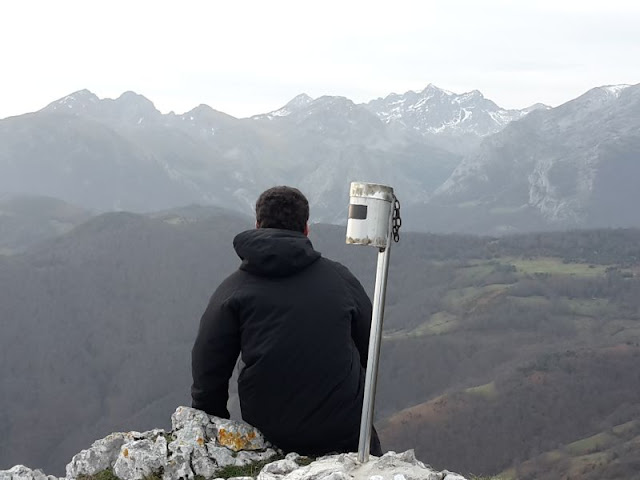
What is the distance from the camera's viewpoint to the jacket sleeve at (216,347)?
7.68 meters

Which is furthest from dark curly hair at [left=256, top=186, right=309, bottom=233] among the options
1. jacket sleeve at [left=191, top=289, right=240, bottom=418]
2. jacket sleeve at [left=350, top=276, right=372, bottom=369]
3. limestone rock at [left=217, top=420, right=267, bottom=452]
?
limestone rock at [left=217, top=420, right=267, bottom=452]

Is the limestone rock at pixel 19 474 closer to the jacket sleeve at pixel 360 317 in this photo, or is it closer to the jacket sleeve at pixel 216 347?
the jacket sleeve at pixel 216 347

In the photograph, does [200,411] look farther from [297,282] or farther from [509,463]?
[509,463]

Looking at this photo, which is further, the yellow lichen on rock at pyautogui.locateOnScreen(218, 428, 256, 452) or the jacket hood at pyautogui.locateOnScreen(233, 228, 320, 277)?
the yellow lichen on rock at pyautogui.locateOnScreen(218, 428, 256, 452)

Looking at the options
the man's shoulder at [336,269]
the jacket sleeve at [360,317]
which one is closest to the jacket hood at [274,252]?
the man's shoulder at [336,269]

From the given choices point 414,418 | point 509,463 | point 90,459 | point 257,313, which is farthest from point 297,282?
point 414,418

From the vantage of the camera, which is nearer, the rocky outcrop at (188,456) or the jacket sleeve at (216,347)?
the jacket sleeve at (216,347)

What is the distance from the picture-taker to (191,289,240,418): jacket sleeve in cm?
768

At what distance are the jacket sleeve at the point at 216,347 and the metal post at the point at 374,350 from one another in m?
1.54

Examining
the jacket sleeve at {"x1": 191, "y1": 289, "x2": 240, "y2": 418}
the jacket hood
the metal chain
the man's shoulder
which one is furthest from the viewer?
the man's shoulder

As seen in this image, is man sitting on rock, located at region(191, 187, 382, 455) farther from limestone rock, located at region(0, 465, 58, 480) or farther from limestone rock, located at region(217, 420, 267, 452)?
limestone rock, located at region(0, 465, 58, 480)

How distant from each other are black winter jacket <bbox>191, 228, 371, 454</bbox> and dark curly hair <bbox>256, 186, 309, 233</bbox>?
231 millimetres

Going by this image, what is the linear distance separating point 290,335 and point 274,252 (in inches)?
34.2

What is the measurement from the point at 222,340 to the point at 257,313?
0.53m
